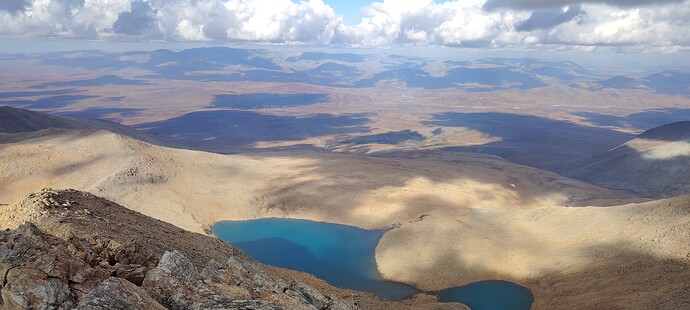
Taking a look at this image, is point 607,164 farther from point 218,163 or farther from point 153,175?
point 153,175

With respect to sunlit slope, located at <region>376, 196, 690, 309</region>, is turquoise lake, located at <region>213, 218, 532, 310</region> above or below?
below

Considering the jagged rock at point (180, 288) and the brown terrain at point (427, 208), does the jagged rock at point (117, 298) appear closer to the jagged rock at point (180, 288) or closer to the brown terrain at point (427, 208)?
the jagged rock at point (180, 288)

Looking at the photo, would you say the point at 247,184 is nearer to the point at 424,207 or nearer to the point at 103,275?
the point at 424,207

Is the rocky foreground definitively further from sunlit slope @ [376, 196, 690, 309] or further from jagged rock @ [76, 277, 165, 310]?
sunlit slope @ [376, 196, 690, 309]

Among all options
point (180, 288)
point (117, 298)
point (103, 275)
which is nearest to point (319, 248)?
point (180, 288)

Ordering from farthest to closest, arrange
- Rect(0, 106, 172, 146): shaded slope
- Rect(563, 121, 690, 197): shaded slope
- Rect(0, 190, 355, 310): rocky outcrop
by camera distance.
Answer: Rect(0, 106, 172, 146): shaded slope → Rect(563, 121, 690, 197): shaded slope → Rect(0, 190, 355, 310): rocky outcrop

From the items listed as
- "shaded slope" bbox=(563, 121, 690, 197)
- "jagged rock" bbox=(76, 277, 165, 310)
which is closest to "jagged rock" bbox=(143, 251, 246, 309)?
"jagged rock" bbox=(76, 277, 165, 310)
